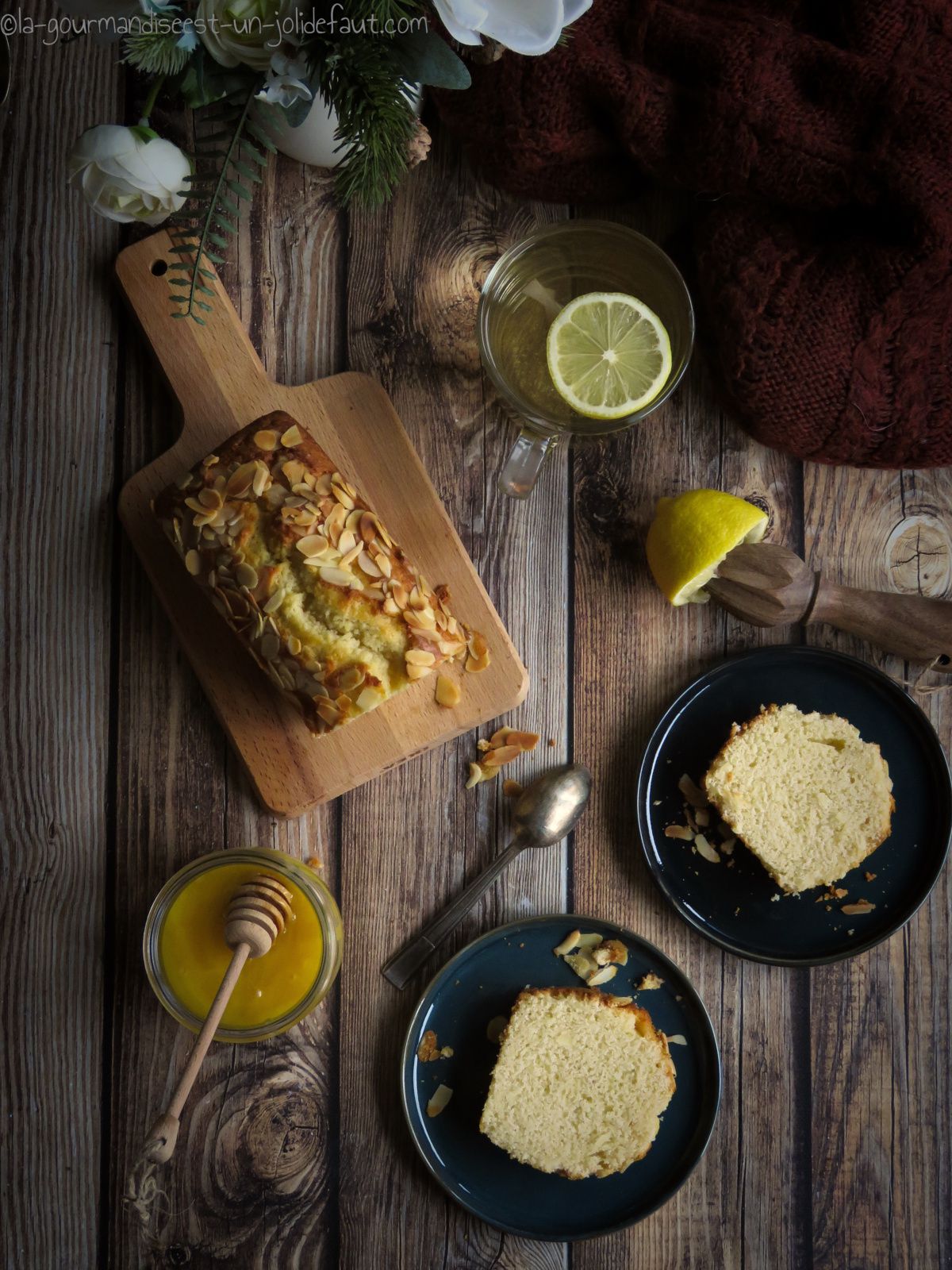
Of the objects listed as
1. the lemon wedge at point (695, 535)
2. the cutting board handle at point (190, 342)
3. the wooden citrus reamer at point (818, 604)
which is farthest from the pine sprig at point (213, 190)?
the wooden citrus reamer at point (818, 604)

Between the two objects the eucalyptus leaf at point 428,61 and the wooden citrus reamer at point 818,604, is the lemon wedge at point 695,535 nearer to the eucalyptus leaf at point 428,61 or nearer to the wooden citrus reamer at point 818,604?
the wooden citrus reamer at point 818,604

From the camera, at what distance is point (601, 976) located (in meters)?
1.64

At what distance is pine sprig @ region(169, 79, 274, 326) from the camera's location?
4.14 feet

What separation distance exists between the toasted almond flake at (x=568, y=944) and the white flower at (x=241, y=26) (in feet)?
4.40

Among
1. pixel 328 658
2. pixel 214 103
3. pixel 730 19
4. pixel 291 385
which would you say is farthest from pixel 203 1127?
pixel 730 19

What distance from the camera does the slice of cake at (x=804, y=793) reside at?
163 centimetres

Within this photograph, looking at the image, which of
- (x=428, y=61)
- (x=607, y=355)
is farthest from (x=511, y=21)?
(x=607, y=355)

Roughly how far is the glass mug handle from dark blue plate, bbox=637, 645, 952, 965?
449 mm

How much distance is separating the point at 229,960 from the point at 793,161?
1.54 meters

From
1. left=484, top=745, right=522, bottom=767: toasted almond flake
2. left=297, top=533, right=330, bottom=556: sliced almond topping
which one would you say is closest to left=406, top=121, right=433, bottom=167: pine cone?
left=297, top=533, right=330, bottom=556: sliced almond topping

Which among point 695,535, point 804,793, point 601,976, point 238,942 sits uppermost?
point 695,535

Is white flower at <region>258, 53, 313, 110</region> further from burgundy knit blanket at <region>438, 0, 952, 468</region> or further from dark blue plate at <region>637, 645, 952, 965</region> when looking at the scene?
dark blue plate at <region>637, 645, 952, 965</region>

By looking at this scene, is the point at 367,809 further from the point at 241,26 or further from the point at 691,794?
the point at 241,26

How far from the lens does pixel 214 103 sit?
1383 millimetres
